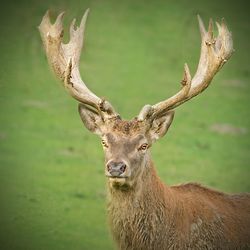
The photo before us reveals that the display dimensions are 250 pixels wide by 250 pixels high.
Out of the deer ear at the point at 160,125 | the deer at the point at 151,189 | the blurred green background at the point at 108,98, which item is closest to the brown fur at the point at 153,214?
the deer at the point at 151,189

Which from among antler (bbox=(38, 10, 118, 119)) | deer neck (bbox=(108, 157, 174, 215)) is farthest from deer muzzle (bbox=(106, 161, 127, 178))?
antler (bbox=(38, 10, 118, 119))

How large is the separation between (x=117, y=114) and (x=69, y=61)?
84cm

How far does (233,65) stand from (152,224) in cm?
1606

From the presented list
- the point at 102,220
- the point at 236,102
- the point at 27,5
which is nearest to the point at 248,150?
the point at 236,102

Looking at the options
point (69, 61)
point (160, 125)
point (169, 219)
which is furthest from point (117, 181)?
point (69, 61)

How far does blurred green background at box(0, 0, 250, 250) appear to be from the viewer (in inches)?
579

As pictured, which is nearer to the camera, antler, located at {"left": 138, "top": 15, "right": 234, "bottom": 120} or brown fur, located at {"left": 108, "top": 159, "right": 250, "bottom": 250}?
brown fur, located at {"left": 108, "top": 159, "right": 250, "bottom": 250}

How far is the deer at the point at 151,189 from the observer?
952cm

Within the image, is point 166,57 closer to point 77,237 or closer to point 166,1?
point 166,1

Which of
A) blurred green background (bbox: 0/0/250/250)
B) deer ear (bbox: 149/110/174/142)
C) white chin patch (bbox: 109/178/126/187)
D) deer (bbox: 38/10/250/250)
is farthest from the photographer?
blurred green background (bbox: 0/0/250/250)

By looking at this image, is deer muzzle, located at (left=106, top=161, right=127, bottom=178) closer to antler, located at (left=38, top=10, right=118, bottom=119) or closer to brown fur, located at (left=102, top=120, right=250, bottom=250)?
brown fur, located at (left=102, top=120, right=250, bottom=250)

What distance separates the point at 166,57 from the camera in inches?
996

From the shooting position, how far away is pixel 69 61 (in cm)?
1003

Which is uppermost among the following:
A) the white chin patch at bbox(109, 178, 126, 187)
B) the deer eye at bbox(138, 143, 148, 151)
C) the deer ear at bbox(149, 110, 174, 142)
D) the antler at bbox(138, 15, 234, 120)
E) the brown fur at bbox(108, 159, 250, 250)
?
the antler at bbox(138, 15, 234, 120)
